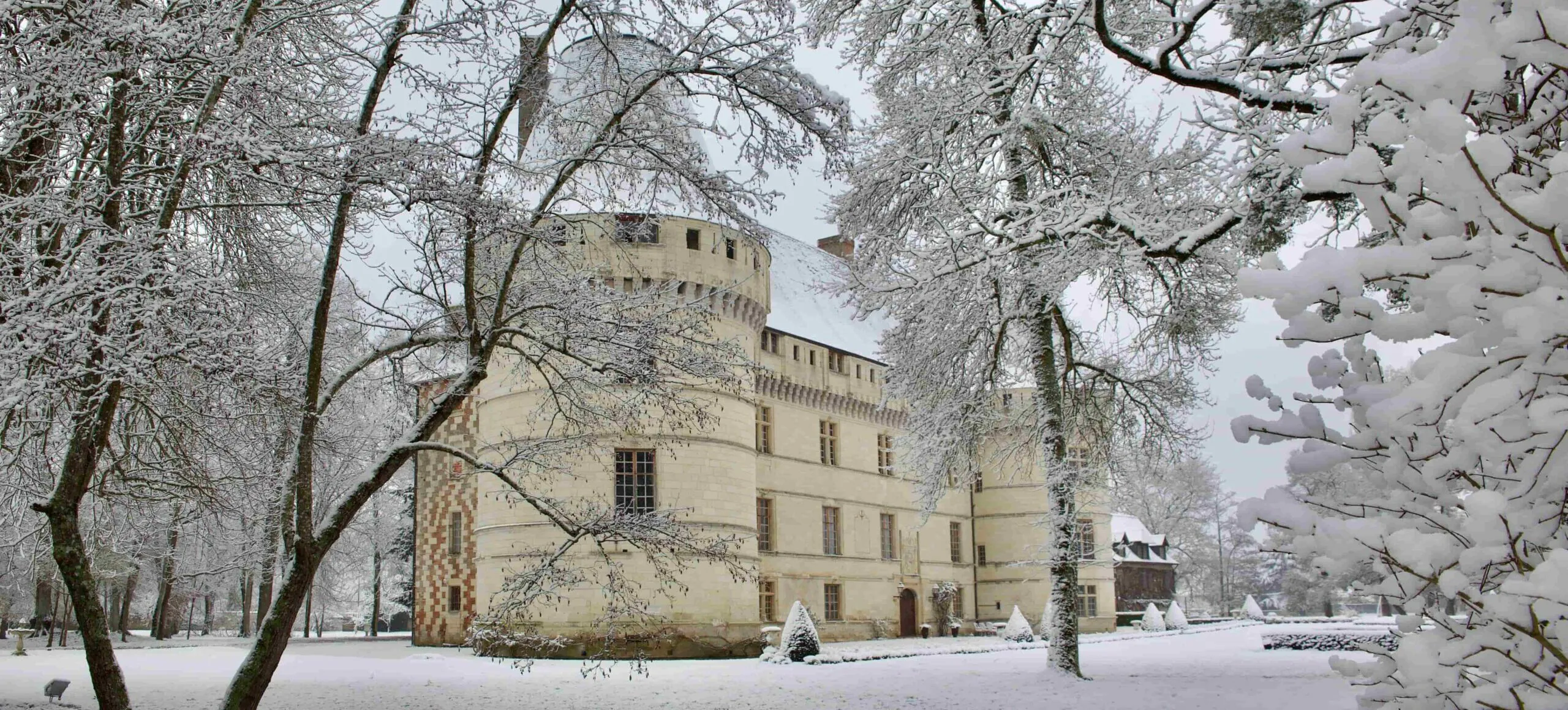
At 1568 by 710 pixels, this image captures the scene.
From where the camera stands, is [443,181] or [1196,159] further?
[1196,159]

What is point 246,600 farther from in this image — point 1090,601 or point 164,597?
point 1090,601

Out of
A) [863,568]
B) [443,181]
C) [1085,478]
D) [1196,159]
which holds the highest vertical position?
[1196,159]

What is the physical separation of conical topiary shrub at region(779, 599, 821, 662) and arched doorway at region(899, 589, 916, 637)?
36.0ft

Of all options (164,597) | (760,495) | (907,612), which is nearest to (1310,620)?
(907,612)

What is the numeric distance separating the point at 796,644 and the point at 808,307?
525 inches

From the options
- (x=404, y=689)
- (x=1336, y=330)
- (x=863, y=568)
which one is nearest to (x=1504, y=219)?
(x=1336, y=330)

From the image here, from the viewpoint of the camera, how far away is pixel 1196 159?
963 cm

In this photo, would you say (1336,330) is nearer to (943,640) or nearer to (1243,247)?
(1243,247)

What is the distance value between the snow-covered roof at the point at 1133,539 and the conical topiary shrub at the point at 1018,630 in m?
15.7

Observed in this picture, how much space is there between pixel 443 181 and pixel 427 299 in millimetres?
1395

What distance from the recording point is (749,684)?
45.7 feet

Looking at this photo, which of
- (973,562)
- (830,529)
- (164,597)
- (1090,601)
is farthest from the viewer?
(1090,601)

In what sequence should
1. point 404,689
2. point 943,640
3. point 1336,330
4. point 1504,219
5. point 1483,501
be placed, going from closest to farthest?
point 1483,501 < point 1504,219 < point 1336,330 < point 404,689 < point 943,640

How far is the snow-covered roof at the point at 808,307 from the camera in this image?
28859 mm
